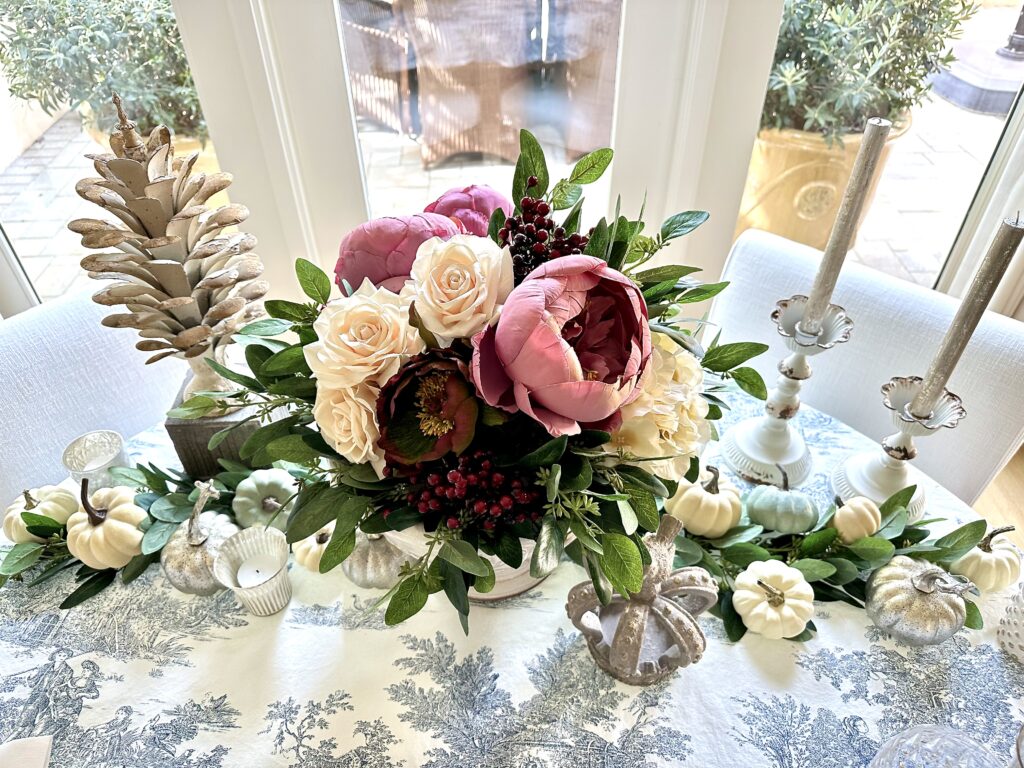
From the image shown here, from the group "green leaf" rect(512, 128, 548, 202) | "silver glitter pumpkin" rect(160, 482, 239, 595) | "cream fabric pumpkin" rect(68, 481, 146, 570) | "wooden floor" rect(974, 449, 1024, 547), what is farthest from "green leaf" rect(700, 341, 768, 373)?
"wooden floor" rect(974, 449, 1024, 547)

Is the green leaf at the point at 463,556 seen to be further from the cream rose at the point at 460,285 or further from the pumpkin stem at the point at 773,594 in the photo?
the pumpkin stem at the point at 773,594

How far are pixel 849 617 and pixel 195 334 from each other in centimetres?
78

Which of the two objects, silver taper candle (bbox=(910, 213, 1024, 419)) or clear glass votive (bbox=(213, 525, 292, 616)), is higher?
silver taper candle (bbox=(910, 213, 1024, 419))

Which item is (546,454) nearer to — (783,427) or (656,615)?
(656,615)

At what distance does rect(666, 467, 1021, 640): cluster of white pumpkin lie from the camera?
704 mm

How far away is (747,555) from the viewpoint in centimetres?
76

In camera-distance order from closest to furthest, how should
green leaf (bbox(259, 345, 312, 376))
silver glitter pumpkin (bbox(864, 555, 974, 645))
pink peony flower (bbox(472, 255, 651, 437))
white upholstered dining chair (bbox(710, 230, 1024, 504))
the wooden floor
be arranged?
pink peony flower (bbox(472, 255, 651, 437))
green leaf (bbox(259, 345, 312, 376))
silver glitter pumpkin (bbox(864, 555, 974, 645))
white upholstered dining chair (bbox(710, 230, 1024, 504))
the wooden floor

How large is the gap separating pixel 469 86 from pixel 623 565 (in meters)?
1.12

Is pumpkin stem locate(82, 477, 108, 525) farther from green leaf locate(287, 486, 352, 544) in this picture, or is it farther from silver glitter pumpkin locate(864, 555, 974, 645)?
silver glitter pumpkin locate(864, 555, 974, 645)

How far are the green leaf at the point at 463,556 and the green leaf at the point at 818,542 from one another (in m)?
0.42

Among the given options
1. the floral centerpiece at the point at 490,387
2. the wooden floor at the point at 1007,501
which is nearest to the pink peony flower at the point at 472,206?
the floral centerpiece at the point at 490,387

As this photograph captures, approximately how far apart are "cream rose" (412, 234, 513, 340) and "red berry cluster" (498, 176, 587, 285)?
35 mm

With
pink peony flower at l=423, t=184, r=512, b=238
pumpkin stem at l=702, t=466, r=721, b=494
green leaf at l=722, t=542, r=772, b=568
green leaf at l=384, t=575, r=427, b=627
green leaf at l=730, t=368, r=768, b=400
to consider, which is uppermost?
pink peony flower at l=423, t=184, r=512, b=238

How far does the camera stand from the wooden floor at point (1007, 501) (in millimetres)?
1702
